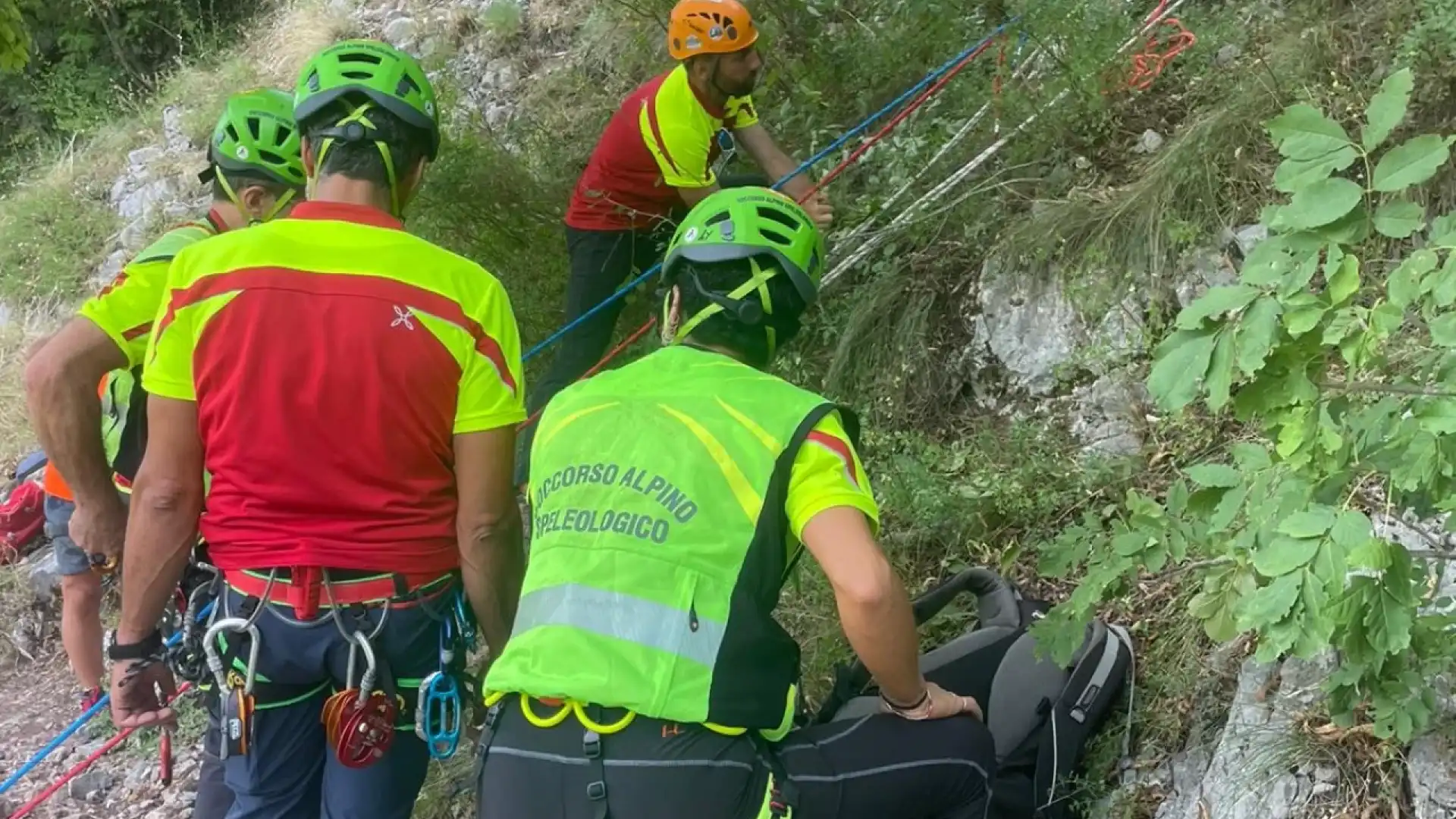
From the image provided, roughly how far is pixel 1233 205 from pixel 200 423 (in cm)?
327

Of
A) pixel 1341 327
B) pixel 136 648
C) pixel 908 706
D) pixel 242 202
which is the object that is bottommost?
pixel 908 706

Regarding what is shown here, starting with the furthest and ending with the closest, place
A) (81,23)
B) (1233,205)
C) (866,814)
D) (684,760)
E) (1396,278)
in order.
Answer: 1. (81,23)
2. (1233,205)
3. (866,814)
4. (684,760)
5. (1396,278)

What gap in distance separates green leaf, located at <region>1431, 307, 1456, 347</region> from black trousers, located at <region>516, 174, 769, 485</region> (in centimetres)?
349

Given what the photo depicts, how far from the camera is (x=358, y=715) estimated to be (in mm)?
2439

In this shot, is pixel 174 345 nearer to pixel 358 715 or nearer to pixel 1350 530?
pixel 358 715

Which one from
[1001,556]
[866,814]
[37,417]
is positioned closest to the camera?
[866,814]

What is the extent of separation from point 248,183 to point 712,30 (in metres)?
Answer: 2.06

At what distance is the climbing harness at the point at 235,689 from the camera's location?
94.4 inches

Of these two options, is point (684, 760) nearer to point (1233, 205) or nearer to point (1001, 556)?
point (1001, 556)

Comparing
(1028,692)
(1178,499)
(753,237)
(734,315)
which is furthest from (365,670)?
(1178,499)

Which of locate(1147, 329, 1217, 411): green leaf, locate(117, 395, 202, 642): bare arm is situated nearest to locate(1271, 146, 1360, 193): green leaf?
locate(1147, 329, 1217, 411): green leaf

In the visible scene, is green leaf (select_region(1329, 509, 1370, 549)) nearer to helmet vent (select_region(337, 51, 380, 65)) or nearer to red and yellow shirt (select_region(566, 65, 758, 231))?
helmet vent (select_region(337, 51, 380, 65))

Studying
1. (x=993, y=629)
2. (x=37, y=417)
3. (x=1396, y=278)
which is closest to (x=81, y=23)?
(x=37, y=417)

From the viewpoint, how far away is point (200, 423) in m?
2.35
